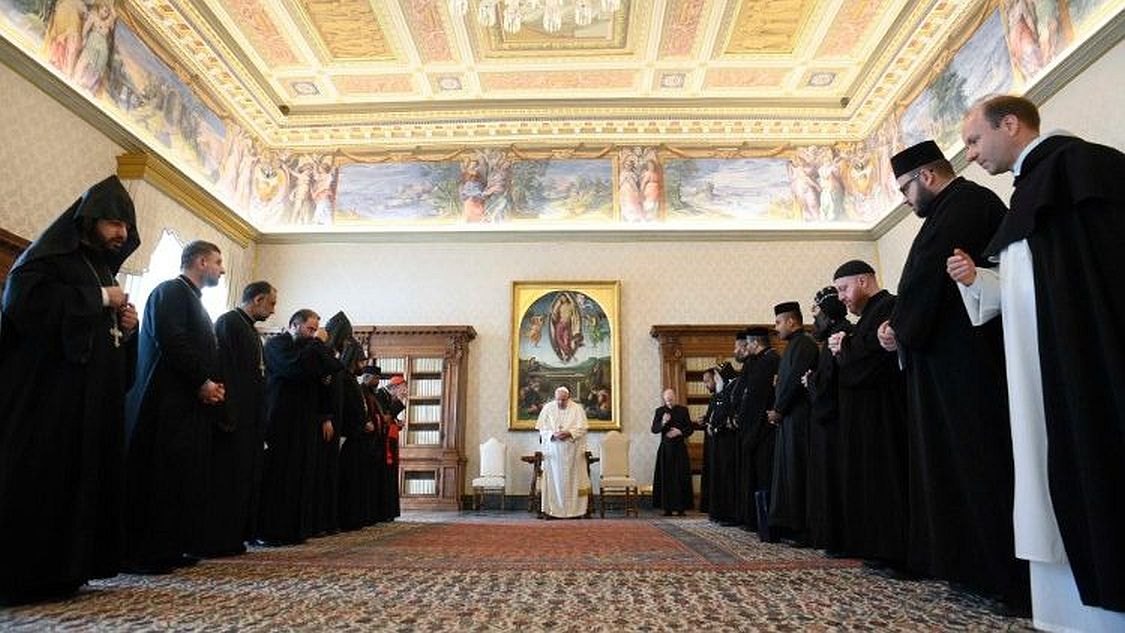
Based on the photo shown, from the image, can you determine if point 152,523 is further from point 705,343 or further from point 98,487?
point 705,343

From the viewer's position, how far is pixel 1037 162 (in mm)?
2326

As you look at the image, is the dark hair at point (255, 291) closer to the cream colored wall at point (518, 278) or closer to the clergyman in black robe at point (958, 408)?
the clergyman in black robe at point (958, 408)

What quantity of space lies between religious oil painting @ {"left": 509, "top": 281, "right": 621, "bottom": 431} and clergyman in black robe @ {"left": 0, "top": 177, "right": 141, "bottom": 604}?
30.2ft

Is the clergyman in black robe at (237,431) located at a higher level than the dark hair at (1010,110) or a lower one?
lower

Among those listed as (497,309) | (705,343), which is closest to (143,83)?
(497,309)

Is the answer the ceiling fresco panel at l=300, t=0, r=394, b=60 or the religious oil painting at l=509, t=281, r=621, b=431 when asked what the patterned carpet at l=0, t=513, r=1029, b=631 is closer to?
the religious oil painting at l=509, t=281, r=621, b=431

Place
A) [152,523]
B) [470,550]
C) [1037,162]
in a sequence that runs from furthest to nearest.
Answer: [470,550] < [152,523] < [1037,162]

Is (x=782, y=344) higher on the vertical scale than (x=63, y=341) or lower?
higher

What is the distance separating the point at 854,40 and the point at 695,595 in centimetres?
1089

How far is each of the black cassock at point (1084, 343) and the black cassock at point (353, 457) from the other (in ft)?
18.4

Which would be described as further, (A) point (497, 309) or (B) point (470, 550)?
(A) point (497, 309)

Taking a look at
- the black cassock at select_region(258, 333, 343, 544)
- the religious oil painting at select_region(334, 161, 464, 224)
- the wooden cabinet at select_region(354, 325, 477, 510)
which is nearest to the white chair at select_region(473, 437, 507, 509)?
the wooden cabinet at select_region(354, 325, 477, 510)

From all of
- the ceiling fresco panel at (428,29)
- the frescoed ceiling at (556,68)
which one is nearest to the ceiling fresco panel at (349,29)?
the frescoed ceiling at (556,68)

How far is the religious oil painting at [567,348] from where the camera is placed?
477 inches
